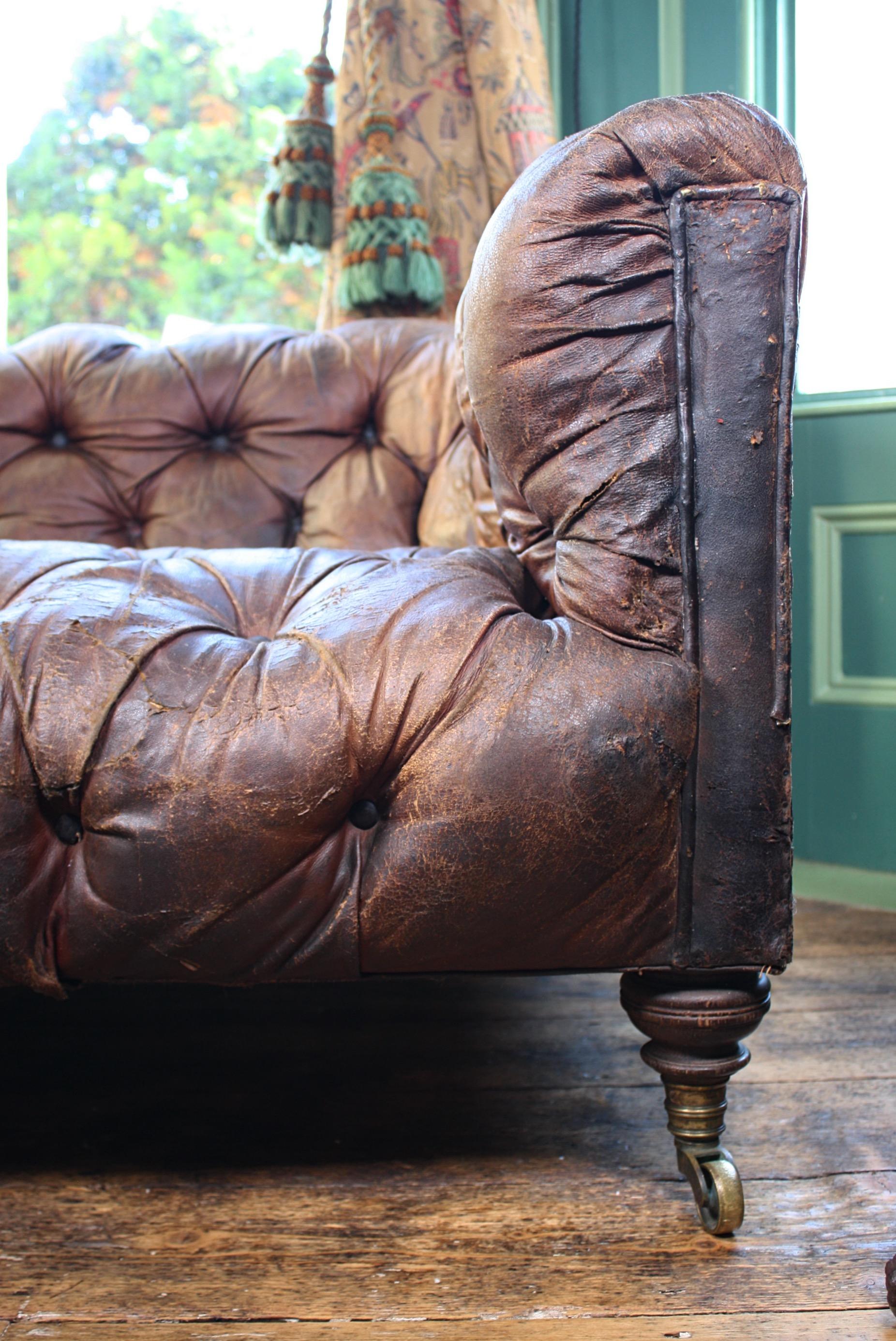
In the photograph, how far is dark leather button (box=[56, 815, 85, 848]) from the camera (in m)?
0.67

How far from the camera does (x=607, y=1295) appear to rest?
669 mm

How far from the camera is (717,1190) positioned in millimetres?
729

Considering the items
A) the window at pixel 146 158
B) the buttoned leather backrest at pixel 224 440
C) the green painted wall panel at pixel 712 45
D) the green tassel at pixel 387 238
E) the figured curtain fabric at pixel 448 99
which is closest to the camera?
the buttoned leather backrest at pixel 224 440

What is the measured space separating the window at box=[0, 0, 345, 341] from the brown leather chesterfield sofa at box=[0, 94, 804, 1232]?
1682mm

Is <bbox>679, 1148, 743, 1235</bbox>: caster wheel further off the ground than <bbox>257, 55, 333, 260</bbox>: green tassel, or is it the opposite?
<bbox>257, 55, 333, 260</bbox>: green tassel

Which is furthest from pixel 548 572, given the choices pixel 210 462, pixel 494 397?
pixel 210 462

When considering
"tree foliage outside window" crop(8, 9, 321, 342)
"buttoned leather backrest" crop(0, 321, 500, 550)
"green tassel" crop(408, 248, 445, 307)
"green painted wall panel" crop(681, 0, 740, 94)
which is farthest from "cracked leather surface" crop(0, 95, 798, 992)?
"tree foliage outside window" crop(8, 9, 321, 342)

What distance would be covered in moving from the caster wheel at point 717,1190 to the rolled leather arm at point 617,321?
1.23ft

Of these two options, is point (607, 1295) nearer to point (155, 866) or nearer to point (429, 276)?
point (155, 866)

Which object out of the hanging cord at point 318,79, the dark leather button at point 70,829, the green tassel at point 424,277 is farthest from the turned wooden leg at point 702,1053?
the hanging cord at point 318,79

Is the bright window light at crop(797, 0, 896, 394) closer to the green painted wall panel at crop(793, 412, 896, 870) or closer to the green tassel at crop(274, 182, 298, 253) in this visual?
the green painted wall panel at crop(793, 412, 896, 870)

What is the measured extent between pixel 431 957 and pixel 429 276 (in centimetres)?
114

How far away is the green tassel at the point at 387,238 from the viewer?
4.99ft

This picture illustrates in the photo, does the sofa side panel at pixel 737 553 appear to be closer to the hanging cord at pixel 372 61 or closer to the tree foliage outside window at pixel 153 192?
the hanging cord at pixel 372 61
